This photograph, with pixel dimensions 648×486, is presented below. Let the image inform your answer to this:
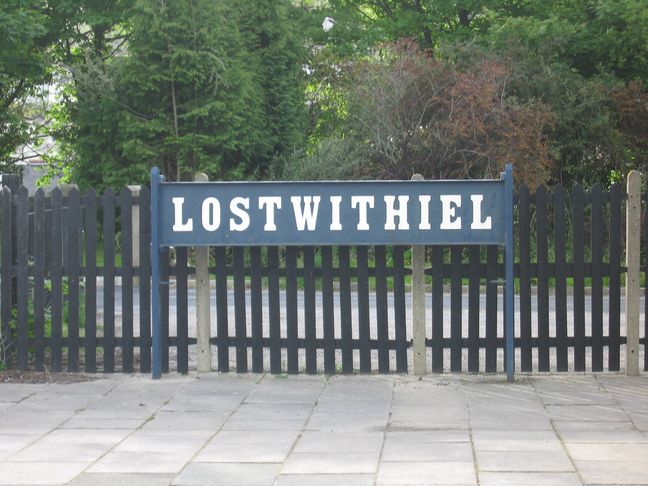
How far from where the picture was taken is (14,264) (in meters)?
10.3

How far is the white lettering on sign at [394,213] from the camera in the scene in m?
9.65

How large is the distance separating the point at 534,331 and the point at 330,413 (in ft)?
19.8

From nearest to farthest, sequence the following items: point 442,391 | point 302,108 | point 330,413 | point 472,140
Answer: point 330,413 < point 442,391 < point 472,140 < point 302,108

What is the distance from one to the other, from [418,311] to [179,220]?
2.50 meters

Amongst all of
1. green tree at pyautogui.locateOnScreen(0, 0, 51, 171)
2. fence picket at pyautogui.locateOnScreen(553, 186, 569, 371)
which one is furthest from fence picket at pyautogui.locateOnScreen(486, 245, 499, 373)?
green tree at pyautogui.locateOnScreen(0, 0, 51, 171)

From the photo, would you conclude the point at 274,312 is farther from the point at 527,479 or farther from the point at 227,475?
the point at 527,479

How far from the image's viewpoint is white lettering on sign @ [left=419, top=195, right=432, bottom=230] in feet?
31.7

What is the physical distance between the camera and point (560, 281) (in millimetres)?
9938

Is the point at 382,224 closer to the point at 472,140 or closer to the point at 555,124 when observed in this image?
the point at 472,140

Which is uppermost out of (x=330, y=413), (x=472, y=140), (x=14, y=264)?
(x=472, y=140)

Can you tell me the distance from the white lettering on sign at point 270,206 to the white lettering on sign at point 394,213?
1.05 m

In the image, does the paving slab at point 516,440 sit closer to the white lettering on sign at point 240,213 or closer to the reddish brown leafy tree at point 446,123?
the white lettering on sign at point 240,213

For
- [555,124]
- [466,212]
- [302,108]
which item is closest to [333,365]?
[466,212]

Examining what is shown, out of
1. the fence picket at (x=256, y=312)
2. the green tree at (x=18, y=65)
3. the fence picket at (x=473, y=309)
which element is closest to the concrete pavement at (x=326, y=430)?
the fence picket at (x=256, y=312)
